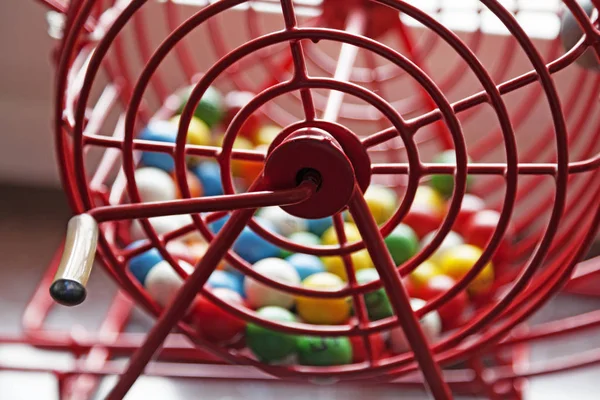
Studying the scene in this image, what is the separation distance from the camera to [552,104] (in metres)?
0.56

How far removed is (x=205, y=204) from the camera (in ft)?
1.73

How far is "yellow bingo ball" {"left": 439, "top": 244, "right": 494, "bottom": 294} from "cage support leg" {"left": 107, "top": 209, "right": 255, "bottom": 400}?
0.43 meters

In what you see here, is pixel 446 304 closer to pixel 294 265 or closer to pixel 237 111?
pixel 294 265

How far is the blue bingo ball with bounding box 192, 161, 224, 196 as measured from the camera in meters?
1.05

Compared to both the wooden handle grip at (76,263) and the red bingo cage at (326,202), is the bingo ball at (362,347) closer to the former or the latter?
the red bingo cage at (326,202)

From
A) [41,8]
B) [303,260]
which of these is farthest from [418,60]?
[41,8]

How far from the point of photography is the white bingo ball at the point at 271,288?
34.5 inches

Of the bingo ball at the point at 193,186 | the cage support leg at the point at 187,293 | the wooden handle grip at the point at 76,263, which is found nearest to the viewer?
the wooden handle grip at the point at 76,263

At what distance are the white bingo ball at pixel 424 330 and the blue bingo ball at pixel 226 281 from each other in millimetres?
181

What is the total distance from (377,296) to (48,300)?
1.65 ft

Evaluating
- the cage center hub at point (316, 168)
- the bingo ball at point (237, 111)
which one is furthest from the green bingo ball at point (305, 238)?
the cage center hub at point (316, 168)

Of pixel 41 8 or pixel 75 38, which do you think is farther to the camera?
pixel 41 8

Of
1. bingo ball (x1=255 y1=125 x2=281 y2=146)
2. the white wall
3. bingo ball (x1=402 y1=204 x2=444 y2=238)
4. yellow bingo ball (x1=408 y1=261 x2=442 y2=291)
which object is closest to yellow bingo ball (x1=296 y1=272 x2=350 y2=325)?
yellow bingo ball (x1=408 y1=261 x2=442 y2=291)

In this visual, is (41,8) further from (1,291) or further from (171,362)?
(171,362)
